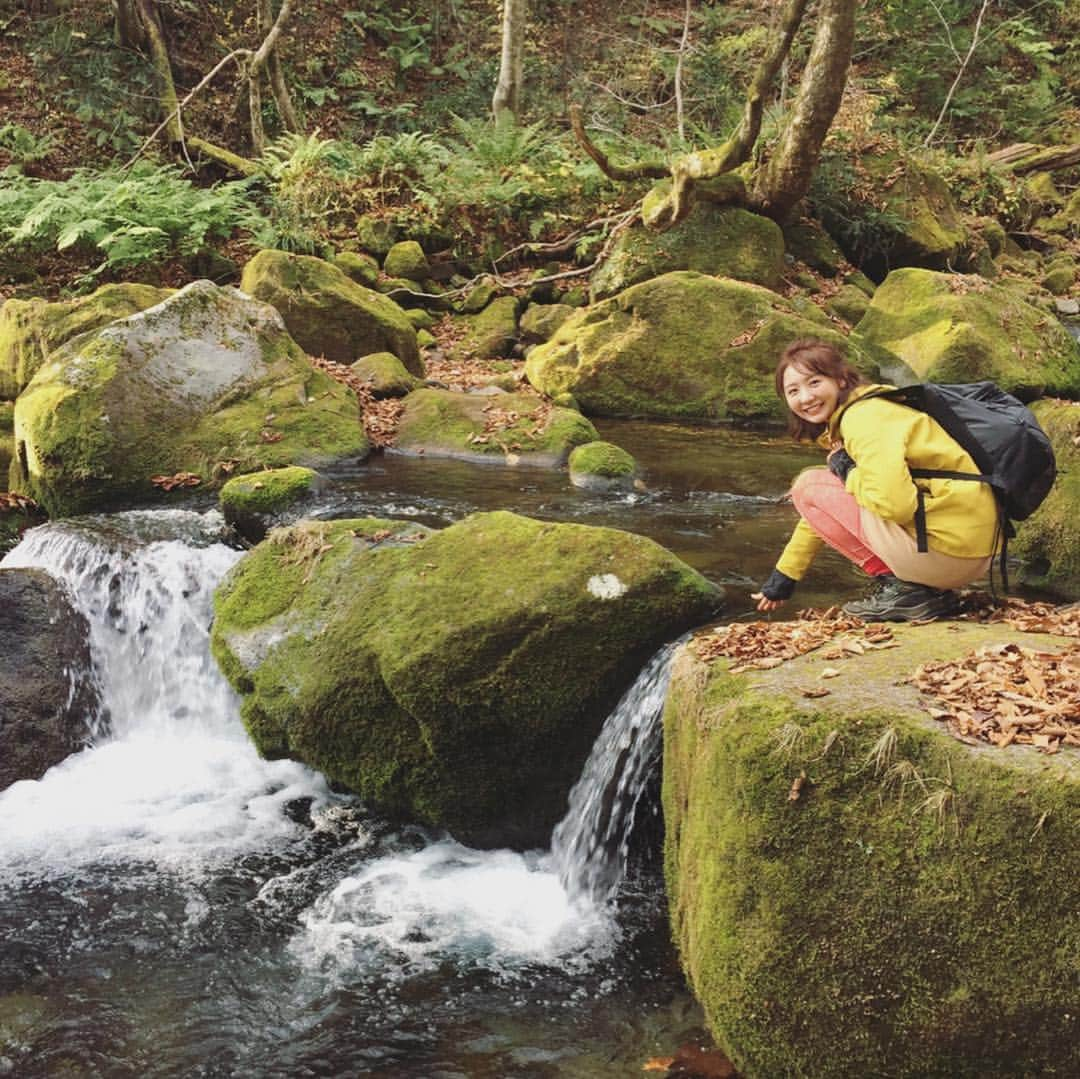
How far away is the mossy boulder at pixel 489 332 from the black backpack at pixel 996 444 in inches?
376

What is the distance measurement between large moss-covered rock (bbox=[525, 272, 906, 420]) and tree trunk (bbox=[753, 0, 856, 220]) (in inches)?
129

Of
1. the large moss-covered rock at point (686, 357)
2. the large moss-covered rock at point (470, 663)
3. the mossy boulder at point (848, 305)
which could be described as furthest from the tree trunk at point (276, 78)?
the large moss-covered rock at point (470, 663)

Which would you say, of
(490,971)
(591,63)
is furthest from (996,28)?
(490,971)

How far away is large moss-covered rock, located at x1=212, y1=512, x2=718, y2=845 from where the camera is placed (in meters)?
4.89

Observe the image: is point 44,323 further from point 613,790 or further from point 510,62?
point 510,62

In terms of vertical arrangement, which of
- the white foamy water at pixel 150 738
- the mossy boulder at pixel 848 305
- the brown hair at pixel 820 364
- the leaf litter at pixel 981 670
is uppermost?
the brown hair at pixel 820 364

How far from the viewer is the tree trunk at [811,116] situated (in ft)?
39.5

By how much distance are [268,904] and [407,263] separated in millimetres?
11705

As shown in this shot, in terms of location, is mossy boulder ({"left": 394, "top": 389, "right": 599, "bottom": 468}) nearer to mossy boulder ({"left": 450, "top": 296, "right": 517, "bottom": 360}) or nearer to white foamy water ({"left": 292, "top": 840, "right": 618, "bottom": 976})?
mossy boulder ({"left": 450, "top": 296, "right": 517, "bottom": 360})

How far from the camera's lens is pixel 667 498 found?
27.2 feet

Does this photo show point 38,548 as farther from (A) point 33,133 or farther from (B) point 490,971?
(A) point 33,133

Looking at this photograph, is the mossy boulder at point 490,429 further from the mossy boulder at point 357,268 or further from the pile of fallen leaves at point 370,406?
the mossy boulder at point 357,268

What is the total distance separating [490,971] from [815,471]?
2.71 m

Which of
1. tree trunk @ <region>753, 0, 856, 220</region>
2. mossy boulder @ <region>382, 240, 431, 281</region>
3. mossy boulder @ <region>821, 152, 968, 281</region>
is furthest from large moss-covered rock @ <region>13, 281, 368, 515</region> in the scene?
mossy boulder @ <region>821, 152, 968, 281</region>
